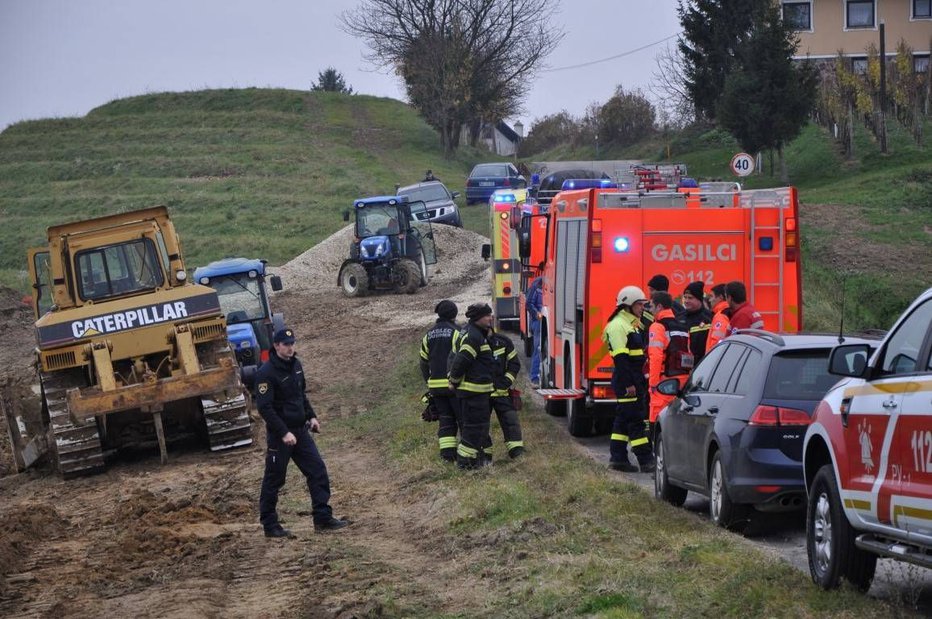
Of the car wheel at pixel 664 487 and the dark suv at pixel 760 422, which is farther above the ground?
the dark suv at pixel 760 422

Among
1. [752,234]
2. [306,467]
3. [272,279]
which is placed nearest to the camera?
[306,467]

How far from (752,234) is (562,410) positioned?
13.8ft

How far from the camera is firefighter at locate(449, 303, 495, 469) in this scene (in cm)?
1295

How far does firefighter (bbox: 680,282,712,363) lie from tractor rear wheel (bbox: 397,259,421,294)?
74.2 ft

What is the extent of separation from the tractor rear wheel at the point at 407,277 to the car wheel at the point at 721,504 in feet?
84.6

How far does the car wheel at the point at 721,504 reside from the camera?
9688 millimetres

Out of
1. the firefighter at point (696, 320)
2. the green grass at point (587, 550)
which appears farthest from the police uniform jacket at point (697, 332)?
the green grass at point (587, 550)

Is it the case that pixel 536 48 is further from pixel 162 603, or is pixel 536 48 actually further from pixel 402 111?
pixel 162 603

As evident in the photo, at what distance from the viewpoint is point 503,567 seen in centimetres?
916

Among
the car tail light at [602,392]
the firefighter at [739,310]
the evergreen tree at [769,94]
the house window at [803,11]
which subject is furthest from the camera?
the house window at [803,11]

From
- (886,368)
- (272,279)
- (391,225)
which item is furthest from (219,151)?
(886,368)

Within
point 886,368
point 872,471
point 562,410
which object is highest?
point 886,368

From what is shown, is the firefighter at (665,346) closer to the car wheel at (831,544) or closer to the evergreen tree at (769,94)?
the car wheel at (831,544)

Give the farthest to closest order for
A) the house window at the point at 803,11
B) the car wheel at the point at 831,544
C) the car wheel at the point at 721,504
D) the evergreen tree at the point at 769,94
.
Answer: the house window at the point at 803,11 < the evergreen tree at the point at 769,94 < the car wheel at the point at 721,504 < the car wheel at the point at 831,544
